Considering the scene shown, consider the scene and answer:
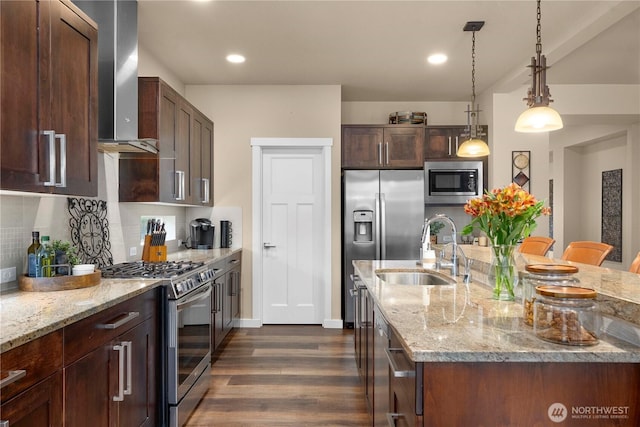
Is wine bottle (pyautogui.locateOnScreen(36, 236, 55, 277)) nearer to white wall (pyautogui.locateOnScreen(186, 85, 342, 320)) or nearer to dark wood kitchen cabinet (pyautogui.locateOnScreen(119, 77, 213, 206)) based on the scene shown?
dark wood kitchen cabinet (pyautogui.locateOnScreen(119, 77, 213, 206))

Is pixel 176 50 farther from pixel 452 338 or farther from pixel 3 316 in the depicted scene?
pixel 452 338

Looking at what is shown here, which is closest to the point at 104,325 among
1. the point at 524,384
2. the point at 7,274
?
the point at 7,274

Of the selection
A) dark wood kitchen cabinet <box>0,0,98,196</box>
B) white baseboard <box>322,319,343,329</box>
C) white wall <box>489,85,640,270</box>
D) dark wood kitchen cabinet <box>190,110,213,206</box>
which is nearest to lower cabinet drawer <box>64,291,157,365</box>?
dark wood kitchen cabinet <box>0,0,98,196</box>

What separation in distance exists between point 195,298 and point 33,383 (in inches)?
54.9

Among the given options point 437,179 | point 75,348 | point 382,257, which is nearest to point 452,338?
point 75,348

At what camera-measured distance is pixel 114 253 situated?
3168 millimetres

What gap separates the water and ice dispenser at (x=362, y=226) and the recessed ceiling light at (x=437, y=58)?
5.68 ft

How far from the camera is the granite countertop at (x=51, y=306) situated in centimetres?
133

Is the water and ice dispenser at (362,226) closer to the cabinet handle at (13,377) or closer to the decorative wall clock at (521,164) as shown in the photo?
the decorative wall clock at (521,164)

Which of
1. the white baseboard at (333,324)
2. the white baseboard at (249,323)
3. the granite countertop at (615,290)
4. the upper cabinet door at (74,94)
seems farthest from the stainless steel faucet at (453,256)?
the white baseboard at (249,323)

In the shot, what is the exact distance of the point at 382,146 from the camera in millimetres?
4914

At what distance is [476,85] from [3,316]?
4.82 meters

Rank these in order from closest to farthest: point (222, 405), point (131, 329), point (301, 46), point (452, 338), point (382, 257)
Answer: point (452, 338), point (131, 329), point (222, 405), point (301, 46), point (382, 257)

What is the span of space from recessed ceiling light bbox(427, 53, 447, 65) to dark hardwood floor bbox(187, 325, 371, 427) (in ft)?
Result: 9.51
